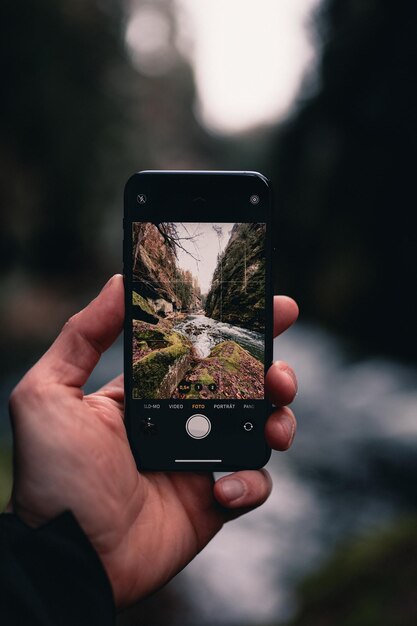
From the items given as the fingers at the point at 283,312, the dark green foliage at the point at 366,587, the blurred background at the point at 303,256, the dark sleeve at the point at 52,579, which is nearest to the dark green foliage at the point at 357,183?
the blurred background at the point at 303,256

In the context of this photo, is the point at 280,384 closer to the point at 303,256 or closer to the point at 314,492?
the point at 314,492

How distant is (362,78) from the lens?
14.6 m

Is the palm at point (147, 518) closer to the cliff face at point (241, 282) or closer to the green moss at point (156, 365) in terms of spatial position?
the green moss at point (156, 365)

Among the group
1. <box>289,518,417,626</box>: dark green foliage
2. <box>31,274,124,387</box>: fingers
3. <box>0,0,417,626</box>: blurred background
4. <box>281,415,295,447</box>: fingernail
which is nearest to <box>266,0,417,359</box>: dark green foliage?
<box>0,0,417,626</box>: blurred background

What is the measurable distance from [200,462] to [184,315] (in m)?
0.42

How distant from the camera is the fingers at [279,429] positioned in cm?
172

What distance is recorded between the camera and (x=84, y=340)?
65.2 inches

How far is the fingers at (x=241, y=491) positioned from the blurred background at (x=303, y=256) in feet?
8.96

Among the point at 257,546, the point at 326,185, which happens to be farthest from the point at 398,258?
the point at 257,546

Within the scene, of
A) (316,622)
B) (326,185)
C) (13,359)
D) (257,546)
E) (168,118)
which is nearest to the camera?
(316,622)

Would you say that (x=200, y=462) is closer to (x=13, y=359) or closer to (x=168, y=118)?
(x=13, y=359)

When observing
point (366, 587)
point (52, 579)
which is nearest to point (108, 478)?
point (52, 579)

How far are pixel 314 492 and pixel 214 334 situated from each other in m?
5.39

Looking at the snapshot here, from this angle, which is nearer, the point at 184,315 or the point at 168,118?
the point at 184,315
